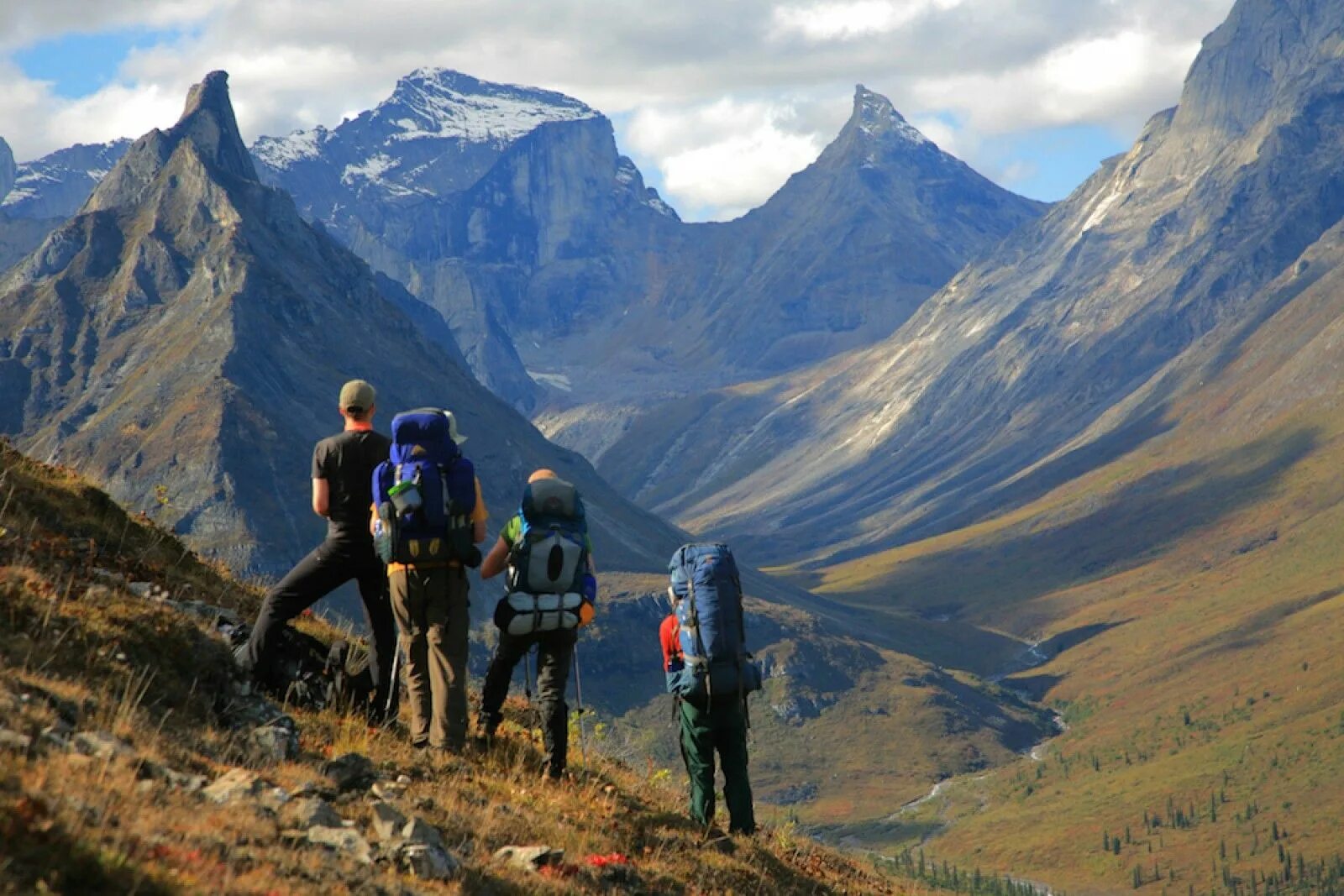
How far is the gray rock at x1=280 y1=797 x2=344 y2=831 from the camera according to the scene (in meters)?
13.9

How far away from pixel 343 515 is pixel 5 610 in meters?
4.27

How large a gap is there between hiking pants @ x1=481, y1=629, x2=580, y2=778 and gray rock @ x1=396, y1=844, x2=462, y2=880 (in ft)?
18.1

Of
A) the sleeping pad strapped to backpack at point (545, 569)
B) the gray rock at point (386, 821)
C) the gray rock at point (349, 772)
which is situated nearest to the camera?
the gray rock at point (386, 821)

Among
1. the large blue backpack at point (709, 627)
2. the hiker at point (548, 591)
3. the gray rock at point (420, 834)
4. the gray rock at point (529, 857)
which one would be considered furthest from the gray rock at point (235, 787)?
the large blue backpack at point (709, 627)

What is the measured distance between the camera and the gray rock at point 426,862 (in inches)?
540

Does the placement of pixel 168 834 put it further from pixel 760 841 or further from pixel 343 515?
pixel 760 841

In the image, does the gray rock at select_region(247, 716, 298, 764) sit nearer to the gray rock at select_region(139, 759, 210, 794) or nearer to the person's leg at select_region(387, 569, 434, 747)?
the gray rock at select_region(139, 759, 210, 794)

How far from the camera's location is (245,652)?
19.0 m

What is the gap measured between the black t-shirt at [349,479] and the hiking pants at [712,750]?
4757mm

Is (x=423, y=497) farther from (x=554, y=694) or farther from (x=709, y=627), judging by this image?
(x=709, y=627)

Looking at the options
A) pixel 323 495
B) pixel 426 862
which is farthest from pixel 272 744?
pixel 323 495

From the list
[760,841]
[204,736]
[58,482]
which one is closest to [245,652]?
[204,736]

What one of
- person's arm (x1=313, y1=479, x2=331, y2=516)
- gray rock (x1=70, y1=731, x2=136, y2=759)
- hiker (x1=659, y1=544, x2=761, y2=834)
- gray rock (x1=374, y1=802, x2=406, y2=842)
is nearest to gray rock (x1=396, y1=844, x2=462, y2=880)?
gray rock (x1=374, y1=802, x2=406, y2=842)

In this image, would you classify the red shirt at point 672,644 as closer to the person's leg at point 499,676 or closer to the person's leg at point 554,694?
the person's leg at point 554,694
